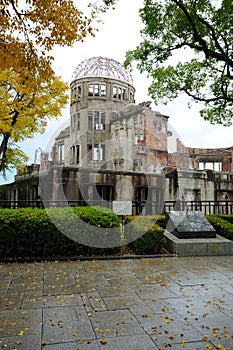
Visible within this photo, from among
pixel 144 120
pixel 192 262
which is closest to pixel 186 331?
pixel 192 262

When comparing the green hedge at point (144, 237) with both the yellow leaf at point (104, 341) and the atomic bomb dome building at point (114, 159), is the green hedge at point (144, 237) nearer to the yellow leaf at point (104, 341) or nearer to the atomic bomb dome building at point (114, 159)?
the atomic bomb dome building at point (114, 159)

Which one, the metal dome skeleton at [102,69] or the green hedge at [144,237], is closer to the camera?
the green hedge at [144,237]

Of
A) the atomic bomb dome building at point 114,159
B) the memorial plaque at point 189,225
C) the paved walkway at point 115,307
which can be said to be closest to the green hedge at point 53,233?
the paved walkway at point 115,307

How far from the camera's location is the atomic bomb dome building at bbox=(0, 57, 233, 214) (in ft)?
42.9

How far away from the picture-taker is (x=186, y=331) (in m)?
3.59

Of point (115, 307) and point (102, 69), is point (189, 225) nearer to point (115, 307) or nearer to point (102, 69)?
point (115, 307)

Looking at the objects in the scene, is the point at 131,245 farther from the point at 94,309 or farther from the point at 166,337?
the point at 166,337

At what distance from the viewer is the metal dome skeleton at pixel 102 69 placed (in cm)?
3197

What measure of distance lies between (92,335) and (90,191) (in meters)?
9.76

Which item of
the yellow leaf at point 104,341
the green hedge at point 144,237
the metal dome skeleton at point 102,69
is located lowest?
the yellow leaf at point 104,341

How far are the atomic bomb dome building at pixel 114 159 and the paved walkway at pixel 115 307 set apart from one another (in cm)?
450

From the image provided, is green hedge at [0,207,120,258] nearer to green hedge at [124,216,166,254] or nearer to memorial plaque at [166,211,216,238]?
green hedge at [124,216,166,254]

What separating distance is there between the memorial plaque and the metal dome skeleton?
84.8 ft

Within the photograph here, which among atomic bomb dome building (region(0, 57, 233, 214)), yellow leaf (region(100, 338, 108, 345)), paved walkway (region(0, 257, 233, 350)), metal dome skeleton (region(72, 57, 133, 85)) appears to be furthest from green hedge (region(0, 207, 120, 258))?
metal dome skeleton (region(72, 57, 133, 85))
